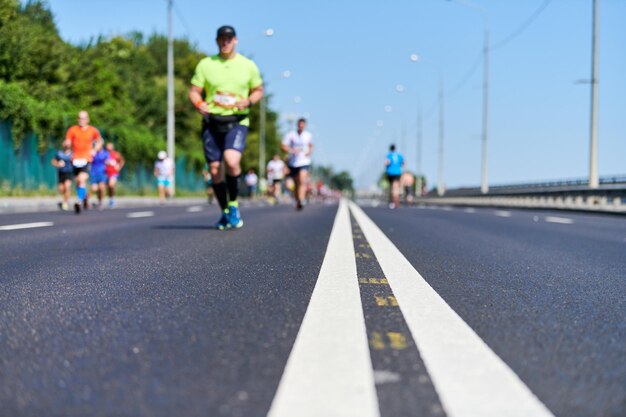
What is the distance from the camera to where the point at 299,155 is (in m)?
17.7

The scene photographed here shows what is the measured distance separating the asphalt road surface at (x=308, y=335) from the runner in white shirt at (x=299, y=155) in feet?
35.9

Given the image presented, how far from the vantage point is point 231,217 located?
10078 mm

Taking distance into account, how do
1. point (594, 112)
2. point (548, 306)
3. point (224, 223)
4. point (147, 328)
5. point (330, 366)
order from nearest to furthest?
point (330, 366)
point (147, 328)
point (548, 306)
point (224, 223)
point (594, 112)

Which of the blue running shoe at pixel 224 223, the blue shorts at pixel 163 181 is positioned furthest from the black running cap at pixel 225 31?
the blue shorts at pixel 163 181

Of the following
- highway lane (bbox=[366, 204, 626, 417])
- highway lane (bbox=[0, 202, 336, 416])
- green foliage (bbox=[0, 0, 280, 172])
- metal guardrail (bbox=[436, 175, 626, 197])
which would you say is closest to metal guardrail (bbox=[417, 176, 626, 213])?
metal guardrail (bbox=[436, 175, 626, 197])

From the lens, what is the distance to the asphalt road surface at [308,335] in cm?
229

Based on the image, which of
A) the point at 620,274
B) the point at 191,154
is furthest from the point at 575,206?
the point at 191,154

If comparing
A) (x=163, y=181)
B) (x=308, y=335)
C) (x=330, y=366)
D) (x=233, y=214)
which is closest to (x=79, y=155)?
(x=233, y=214)

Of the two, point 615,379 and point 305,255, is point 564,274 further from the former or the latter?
point 615,379

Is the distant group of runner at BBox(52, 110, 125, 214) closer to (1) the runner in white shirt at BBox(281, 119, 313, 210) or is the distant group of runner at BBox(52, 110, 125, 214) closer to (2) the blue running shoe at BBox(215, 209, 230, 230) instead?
(1) the runner in white shirt at BBox(281, 119, 313, 210)

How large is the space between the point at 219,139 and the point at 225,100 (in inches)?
19.3

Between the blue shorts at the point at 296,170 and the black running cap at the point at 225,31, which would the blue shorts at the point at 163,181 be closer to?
the blue shorts at the point at 296,170

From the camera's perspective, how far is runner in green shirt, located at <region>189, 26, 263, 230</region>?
9.32m

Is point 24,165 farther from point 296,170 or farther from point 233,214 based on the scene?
point 233,214
